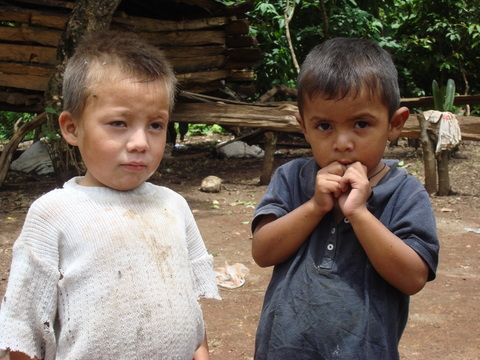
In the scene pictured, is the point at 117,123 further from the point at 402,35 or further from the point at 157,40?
the point at 402,35

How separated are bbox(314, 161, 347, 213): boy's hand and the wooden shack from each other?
6138 mm

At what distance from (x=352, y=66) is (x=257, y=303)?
222cm

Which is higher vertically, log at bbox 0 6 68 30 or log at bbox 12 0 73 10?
log at bbox 12 0 73 10

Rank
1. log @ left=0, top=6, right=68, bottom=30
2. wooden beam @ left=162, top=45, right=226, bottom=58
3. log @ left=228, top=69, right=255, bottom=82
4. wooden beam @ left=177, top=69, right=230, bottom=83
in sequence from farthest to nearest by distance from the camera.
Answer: log @ left=228, top=69, right=255, bottom=82, wooden beam @ left=177, top=69, right=230, bottom=83, wooden beam @ left=162, top=45, right=226, bottom=58, log @ left=0, top=6, right=68, bottom=30

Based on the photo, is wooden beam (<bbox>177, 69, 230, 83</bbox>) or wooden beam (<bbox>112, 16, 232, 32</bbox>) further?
wooden beam (<bbox>177, 69, 230, 83</bbox>)

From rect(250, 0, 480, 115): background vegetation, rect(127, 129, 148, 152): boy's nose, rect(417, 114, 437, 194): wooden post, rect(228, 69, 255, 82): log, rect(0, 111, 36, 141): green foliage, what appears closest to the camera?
rect(127, 129, 148, 152): boy's nose

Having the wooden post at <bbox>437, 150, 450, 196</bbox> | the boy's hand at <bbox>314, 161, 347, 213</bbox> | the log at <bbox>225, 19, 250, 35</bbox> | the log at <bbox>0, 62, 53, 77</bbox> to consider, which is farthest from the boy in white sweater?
the log at <bbox>225, 19, 250, 35</bbox>

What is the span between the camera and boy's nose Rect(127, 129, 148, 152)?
1375 millimetres

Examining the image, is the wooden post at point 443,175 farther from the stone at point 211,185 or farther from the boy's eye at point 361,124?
the boy's eye at point 361,124

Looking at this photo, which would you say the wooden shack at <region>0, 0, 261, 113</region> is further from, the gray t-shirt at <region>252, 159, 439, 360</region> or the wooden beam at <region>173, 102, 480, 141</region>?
the gray t-shirt at <region>252, 159, 439, 360</region>

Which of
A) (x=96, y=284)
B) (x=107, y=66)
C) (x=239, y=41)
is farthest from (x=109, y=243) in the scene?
(x=239, y=41)

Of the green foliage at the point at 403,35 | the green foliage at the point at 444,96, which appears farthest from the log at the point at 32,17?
the green foliage at the point at 444,96

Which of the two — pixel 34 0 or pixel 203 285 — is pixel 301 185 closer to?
pixel 203 285

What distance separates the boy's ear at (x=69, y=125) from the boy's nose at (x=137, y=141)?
0.17 metres
